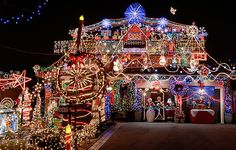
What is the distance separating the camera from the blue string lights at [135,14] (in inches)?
939

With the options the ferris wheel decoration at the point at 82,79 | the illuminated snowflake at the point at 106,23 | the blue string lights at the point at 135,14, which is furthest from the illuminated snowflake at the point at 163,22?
the ferris wheel decoration at the point at 82,79

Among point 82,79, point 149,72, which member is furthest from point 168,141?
point 149,72

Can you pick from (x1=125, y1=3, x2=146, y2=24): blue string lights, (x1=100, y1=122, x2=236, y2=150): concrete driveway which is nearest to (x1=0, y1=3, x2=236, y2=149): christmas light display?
(x1=125, y1=3, x2=146, y2=24): blue string lights

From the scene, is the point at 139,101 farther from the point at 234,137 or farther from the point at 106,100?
the point at 234,137

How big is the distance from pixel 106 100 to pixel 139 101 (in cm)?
399

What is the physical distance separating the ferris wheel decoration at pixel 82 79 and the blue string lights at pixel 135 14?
15.4 meters

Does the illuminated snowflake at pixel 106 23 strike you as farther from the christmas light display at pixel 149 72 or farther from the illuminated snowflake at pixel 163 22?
the illuminated snowflake at pixel 163 22

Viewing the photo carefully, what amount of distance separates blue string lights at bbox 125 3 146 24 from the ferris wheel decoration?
15441mm

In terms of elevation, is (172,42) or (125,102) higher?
(172,42)

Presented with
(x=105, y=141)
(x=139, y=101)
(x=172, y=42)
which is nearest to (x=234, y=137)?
(x=105, y=141)

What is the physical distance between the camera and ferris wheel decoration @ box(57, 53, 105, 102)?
8.21m

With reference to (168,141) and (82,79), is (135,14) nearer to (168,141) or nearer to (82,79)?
(168,141)

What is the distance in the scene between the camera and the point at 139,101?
22203 millimetres

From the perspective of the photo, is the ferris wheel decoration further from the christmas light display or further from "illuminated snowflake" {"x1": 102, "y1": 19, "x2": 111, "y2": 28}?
"illuminated snowflake" {"x1": 102, "y1": 19, "x2": 111, "y2": 28}
